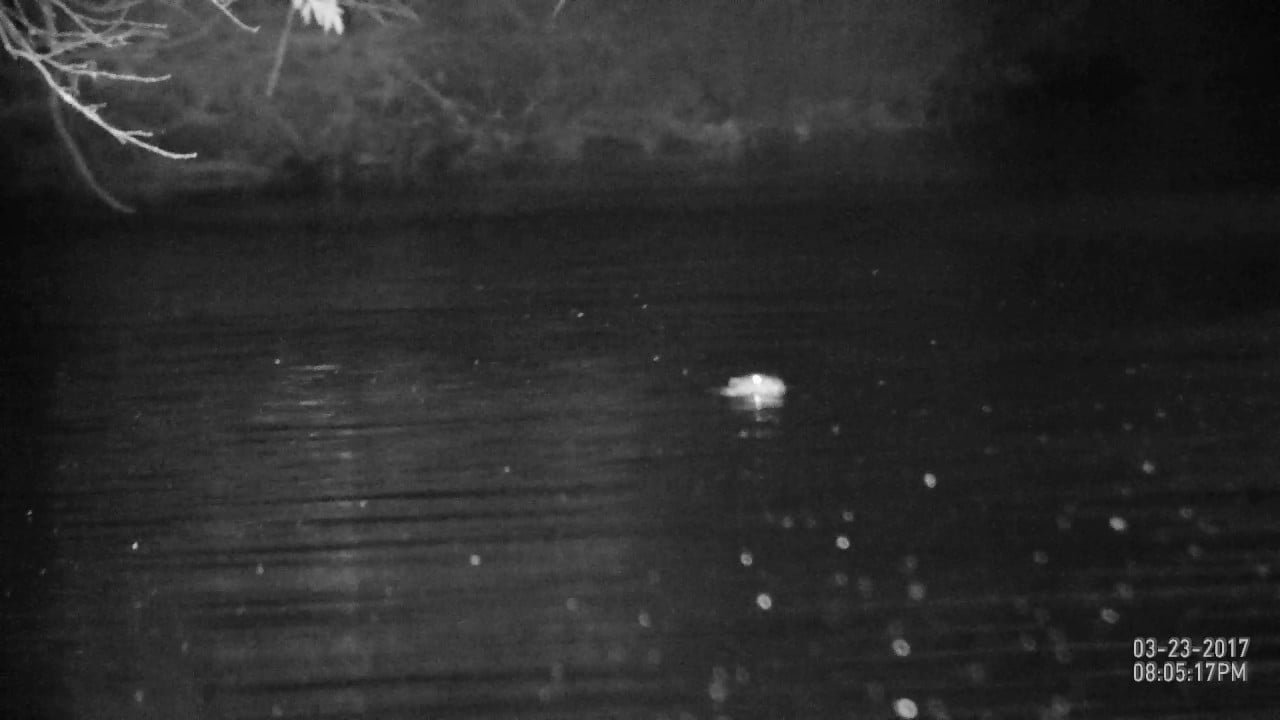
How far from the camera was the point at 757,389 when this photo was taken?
5184 mm

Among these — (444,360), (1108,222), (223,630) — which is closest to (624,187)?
(1108,222)

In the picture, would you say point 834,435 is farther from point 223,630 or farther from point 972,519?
point 223,630

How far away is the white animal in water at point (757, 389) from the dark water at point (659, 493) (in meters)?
0.09

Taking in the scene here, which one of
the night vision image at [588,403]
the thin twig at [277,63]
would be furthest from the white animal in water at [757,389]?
the thin twig at [277,63]

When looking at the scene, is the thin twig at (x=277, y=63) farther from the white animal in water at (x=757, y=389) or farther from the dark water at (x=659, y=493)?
the white animal in water at (x=757, y=389)

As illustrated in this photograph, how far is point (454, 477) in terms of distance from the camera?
4.39 metres

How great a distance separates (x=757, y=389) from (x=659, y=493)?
3.85 ft

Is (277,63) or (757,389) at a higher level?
(277,63)

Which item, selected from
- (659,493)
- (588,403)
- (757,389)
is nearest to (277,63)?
(588,403)

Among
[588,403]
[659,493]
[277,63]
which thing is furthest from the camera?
[277,63]

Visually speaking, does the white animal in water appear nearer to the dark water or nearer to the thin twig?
the dark water

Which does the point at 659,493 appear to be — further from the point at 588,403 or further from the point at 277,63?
the point at 277,63

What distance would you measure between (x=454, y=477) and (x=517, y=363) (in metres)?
1.44

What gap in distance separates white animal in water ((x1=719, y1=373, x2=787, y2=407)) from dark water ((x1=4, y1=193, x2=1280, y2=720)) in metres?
0.09
